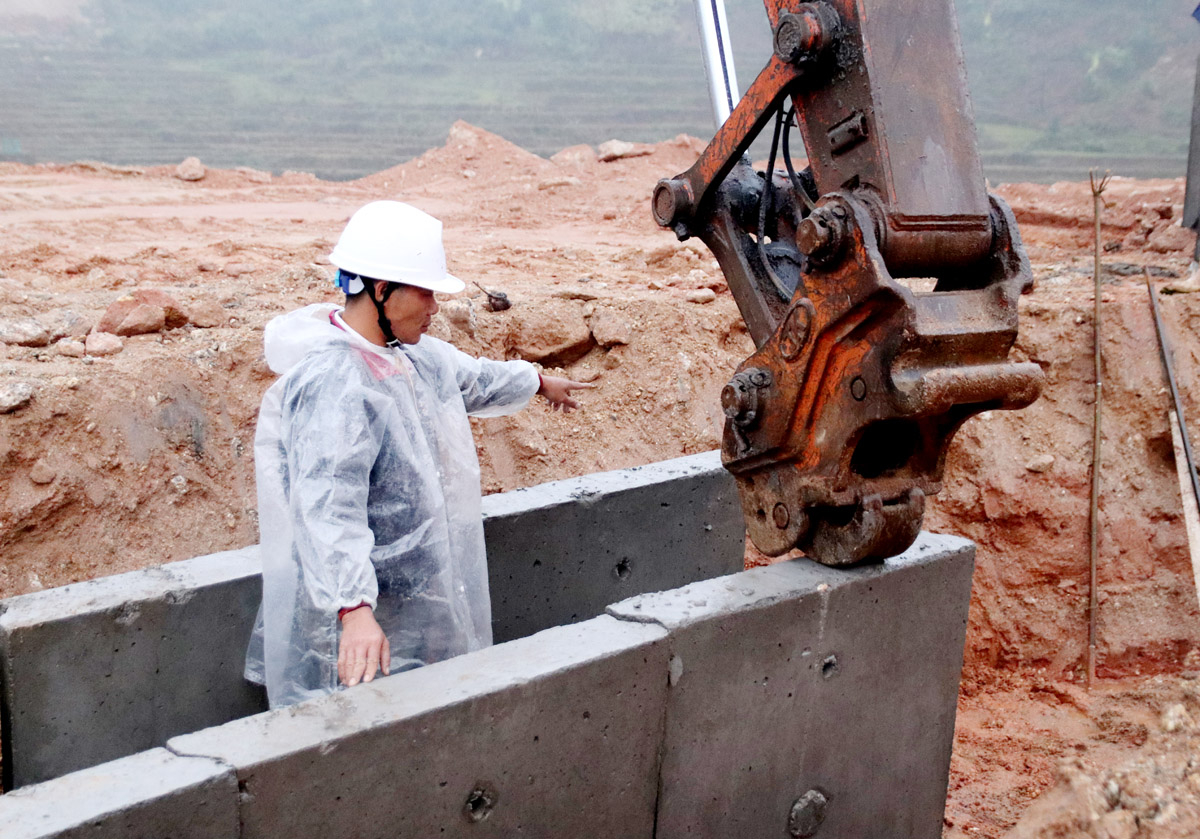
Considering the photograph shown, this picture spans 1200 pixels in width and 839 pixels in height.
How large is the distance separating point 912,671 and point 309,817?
7.15ft

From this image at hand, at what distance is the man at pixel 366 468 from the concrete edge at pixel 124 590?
26 cm

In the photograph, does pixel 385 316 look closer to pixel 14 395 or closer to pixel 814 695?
pixel 814 695

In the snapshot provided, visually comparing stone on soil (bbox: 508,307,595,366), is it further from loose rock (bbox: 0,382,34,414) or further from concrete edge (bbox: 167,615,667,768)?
concrete edge (bbox: 167,615,667,768)

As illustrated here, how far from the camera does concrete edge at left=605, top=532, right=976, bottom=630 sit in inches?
122

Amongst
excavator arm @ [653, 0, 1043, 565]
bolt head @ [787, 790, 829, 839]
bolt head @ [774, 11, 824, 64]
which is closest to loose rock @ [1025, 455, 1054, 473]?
→ excavator arm @ [653, 0, 1043, 565]

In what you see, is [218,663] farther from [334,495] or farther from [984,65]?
[984,65]

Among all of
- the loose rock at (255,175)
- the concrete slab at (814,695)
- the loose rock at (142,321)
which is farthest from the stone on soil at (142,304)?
the loose rock at (255,175)

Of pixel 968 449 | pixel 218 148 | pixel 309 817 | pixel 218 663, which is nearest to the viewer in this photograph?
pixel 309 817

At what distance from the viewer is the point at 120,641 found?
125 inches

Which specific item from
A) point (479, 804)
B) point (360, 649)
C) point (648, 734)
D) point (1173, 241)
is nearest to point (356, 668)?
point (360, 649)

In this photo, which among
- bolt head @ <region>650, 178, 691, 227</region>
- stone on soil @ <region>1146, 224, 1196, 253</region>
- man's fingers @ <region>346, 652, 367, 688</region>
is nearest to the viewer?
man's fingers @ <region>346, 652, 367, 688</region>

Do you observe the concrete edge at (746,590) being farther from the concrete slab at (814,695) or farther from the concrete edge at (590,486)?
the concrete edge at (590,486)

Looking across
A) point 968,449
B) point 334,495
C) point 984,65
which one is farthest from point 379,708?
point 984,65

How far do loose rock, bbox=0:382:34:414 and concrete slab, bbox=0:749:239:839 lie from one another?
9.35 feet
